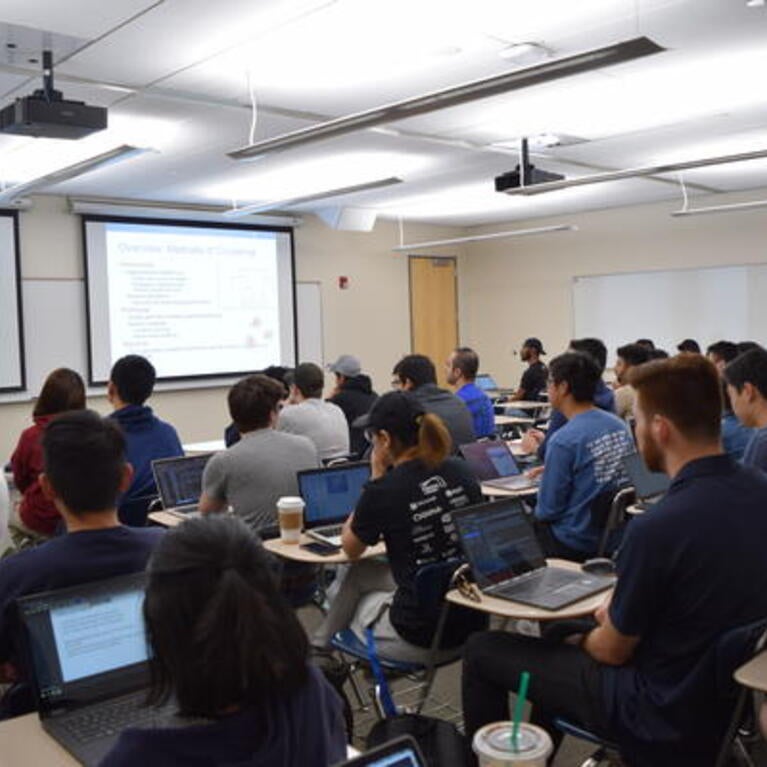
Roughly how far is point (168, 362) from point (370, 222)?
2.79 metres

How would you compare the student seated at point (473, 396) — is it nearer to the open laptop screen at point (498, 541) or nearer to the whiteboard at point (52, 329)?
the open laptop screen at point (498, 541)

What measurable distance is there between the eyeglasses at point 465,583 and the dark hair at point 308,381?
271 centimetres

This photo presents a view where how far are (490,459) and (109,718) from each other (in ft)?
10.9

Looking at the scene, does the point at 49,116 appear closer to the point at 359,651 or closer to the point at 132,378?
the point at 132,378

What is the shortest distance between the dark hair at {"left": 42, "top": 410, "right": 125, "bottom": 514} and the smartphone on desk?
4.01 feet

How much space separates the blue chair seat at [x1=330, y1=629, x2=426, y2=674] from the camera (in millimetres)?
Result: 2824

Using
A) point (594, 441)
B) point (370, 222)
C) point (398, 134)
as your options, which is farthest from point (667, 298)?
point (594, 441)

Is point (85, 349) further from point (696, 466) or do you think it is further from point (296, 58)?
point (696, 466)

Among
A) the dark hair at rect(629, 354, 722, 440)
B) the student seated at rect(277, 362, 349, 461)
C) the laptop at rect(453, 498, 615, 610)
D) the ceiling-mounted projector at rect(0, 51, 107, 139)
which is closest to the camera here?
the dark hair at rect(629, 354, 722, 440)

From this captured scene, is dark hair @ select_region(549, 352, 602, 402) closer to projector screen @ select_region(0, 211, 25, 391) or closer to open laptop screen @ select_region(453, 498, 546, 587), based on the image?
open laptop screen @ select_region(453, 498, 546, 587)

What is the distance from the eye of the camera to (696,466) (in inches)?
83.3

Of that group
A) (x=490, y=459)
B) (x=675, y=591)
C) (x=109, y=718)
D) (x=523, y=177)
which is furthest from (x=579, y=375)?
(x=523, y=177)

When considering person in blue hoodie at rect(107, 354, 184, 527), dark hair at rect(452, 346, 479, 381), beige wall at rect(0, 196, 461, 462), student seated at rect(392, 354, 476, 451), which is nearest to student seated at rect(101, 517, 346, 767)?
person in blue hoodie at rect(107, 354, 184, 527)

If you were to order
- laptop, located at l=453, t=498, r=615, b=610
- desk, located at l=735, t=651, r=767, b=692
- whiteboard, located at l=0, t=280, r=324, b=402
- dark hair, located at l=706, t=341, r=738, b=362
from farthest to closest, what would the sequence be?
1. whiteboard, located at l=0, t=280, r=324, b=402
2. dark hair, located at l=706, t=341, r=738, b=362
3. laptop, located at l=453, t=498, r=615, b=610
4. desk, located at l=735, t=651, r=767, b=692
